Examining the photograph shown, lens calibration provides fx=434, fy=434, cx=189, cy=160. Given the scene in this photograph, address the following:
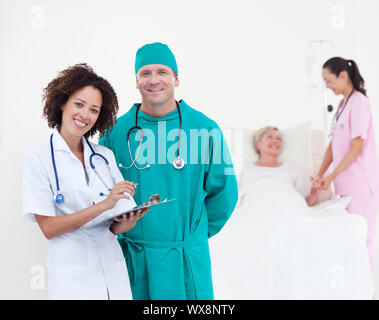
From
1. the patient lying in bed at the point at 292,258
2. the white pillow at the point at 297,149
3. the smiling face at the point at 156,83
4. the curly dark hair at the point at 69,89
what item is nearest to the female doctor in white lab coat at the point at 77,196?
the curly dark hair at the point at 69,89

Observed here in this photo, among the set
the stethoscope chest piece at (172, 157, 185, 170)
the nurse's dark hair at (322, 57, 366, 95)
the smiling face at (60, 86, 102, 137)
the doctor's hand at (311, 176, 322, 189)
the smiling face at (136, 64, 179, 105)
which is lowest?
the doctor's hand at (311, 176, 322, 189)

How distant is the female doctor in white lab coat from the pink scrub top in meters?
1.92

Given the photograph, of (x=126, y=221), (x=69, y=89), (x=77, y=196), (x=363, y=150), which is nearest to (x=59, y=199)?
(x=77, y=196)

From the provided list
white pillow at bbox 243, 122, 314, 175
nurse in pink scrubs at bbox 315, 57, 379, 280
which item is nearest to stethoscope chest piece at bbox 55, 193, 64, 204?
nurse in pink scrubs at bbox 315, 57, 379, 280

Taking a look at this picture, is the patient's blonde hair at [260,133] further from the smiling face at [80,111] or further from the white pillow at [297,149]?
the smiling face at [80,111]

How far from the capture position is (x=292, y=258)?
2393mm

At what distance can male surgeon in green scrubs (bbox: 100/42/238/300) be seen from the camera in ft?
4.89

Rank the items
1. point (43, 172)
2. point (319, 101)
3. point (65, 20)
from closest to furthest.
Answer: point (43, 172) < point (65, 20) < point (319, 101)

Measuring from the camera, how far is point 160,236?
149 centimetres

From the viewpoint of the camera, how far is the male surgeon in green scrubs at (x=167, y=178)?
1489 millimetres

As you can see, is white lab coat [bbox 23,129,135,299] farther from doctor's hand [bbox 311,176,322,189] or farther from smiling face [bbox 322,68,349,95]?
smiling face [bbox 322,68,349,95]
